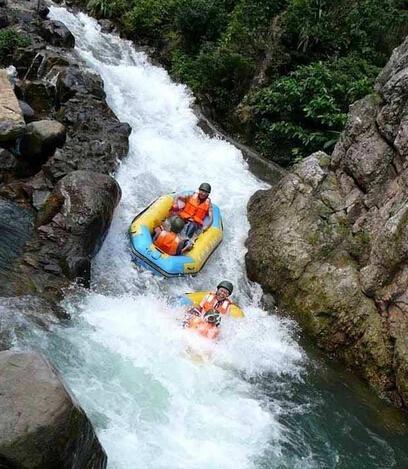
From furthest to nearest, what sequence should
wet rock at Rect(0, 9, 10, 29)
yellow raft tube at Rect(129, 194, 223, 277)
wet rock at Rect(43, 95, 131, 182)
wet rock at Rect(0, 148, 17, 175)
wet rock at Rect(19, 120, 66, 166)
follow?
1. wet rock at Rect(0, 9, 10, 29)
2. wet rock at Rect(43, 95, 131, 182)
3. wet rock at Rect(19, 120, 66, 166)
4. wet rock at Rect(0, 148, 17, 175)
5. yellow raft tube at Rect(129, 194, 223, 277)

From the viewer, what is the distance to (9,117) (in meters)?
10.1

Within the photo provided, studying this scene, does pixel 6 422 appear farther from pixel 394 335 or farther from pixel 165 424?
pixel 394 335

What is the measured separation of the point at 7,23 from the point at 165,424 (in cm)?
1243

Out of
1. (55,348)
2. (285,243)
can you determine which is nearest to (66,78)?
(285,243)

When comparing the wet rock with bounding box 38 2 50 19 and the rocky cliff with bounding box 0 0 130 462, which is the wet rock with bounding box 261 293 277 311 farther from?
the wet rock with bounding box 38 2 50 19

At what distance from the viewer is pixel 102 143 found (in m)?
11.7

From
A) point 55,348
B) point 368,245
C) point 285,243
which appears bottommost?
point 55,348

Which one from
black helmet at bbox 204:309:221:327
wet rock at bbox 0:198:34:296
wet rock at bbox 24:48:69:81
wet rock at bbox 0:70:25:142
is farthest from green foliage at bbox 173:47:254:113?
black helmet at bbox 204:309:221:327

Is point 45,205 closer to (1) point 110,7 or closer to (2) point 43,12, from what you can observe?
(2) point 43,12

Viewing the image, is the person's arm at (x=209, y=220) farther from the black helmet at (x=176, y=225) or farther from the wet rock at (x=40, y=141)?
the wet rock at (x=40, y=141)

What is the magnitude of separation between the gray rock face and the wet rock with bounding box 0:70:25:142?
4.98 meters

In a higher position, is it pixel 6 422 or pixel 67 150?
pixel 6 422

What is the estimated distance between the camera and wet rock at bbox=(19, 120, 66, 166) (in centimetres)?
1014

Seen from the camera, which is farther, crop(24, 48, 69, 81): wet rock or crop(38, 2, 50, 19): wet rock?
crop(38, 2, 50, 19): wet rock
